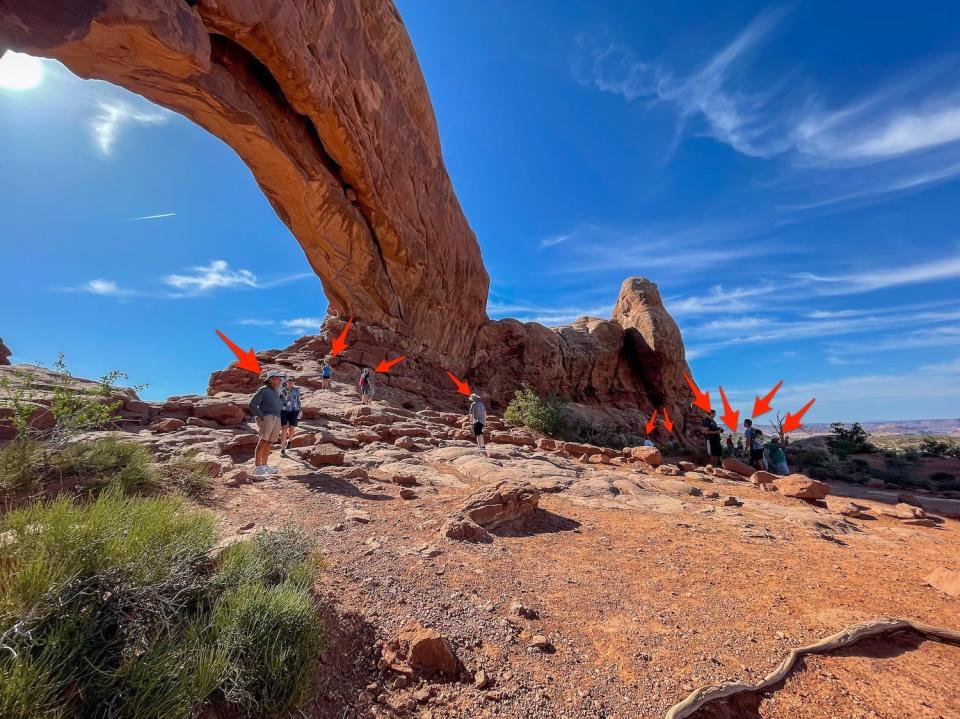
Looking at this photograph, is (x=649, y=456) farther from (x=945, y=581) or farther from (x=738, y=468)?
(x=945, y=581)

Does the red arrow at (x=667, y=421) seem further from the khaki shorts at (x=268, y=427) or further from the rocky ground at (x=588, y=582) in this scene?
the khaki shorts at (x=268, y=427)

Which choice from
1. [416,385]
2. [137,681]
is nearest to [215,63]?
[416,385]

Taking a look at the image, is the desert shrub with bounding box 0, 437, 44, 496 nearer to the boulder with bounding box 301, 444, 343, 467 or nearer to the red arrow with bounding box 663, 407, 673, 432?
the boulder with bounding box 301, 444, 343, 467

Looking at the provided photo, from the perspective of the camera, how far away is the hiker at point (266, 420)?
23.9 feet

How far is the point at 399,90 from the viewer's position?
2167 centimetres

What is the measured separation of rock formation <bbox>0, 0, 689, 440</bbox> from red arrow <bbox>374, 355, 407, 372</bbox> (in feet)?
1.65

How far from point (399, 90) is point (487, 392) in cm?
1766

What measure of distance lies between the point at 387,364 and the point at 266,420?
1411 cm

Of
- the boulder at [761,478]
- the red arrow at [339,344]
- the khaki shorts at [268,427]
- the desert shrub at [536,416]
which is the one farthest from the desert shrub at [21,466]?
the desert shrub at [536,416]

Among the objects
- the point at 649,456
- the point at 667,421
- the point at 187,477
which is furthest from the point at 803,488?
the point at 667,421

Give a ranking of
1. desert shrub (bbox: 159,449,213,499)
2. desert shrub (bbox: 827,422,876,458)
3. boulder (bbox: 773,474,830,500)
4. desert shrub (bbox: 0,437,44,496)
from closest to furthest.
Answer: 1. desert shrub (bbox: 0,437,44,496)
2. desert shrub (bbox: 159,449,213,499)
3. boulder (bbox: 773,474,830,500)
4. desert shrub (bbox: 827,422,876,458)

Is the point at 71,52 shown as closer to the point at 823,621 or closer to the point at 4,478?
the point at 4,478

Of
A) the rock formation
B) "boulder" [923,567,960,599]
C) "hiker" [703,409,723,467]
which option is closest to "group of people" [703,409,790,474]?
"hiker" [703,409,723,467]

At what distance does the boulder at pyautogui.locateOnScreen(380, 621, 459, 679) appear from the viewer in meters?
2.79
